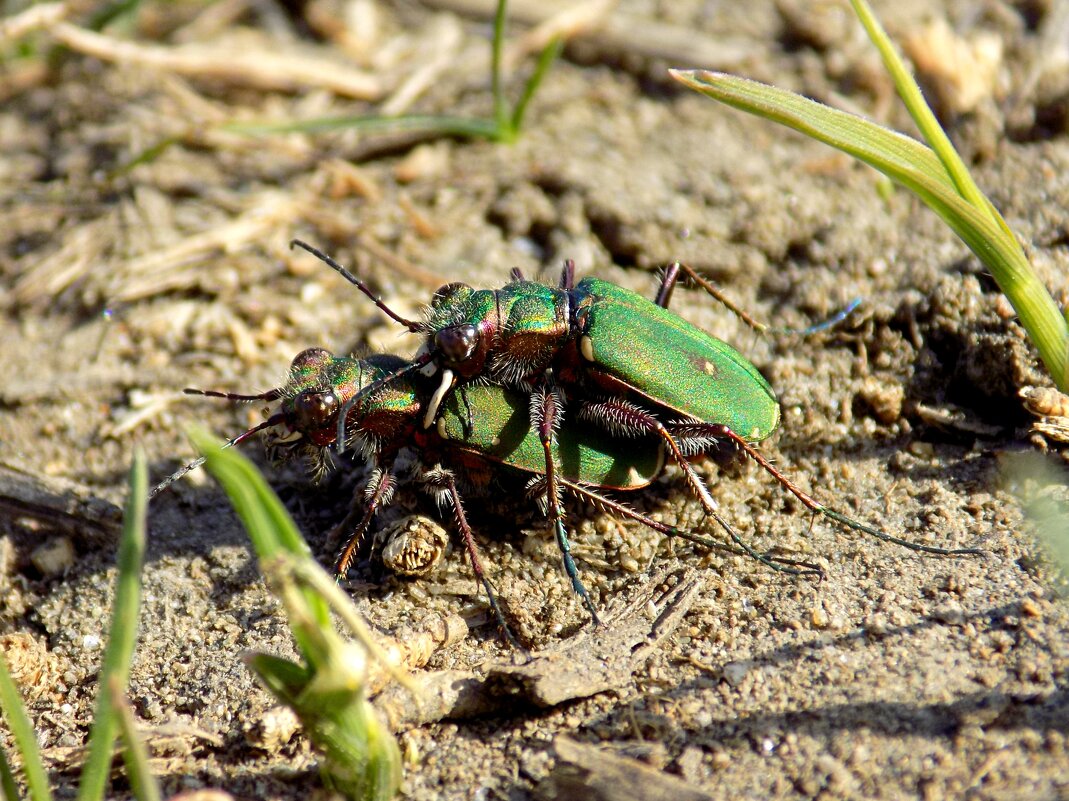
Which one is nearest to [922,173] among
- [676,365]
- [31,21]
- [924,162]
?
[924,162]

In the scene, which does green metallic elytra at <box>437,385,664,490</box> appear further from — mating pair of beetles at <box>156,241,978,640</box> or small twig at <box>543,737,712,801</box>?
small twig at <box>543,737,712,801</box>

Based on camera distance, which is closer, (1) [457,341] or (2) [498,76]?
(1) [457,341]

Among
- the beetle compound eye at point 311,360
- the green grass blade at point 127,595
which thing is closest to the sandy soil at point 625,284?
the beetle compound eye at point 311,360

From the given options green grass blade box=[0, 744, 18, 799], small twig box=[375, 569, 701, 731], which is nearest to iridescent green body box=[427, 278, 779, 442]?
small twig box=[375, 569, 701, 731]

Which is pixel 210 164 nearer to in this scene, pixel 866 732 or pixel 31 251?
pixel 31 251

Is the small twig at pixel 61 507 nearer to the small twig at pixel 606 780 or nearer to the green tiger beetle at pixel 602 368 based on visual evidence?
the green tiger beetle at pixel 602 368

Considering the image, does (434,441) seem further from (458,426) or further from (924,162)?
(924,162)

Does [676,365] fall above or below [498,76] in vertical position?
below
